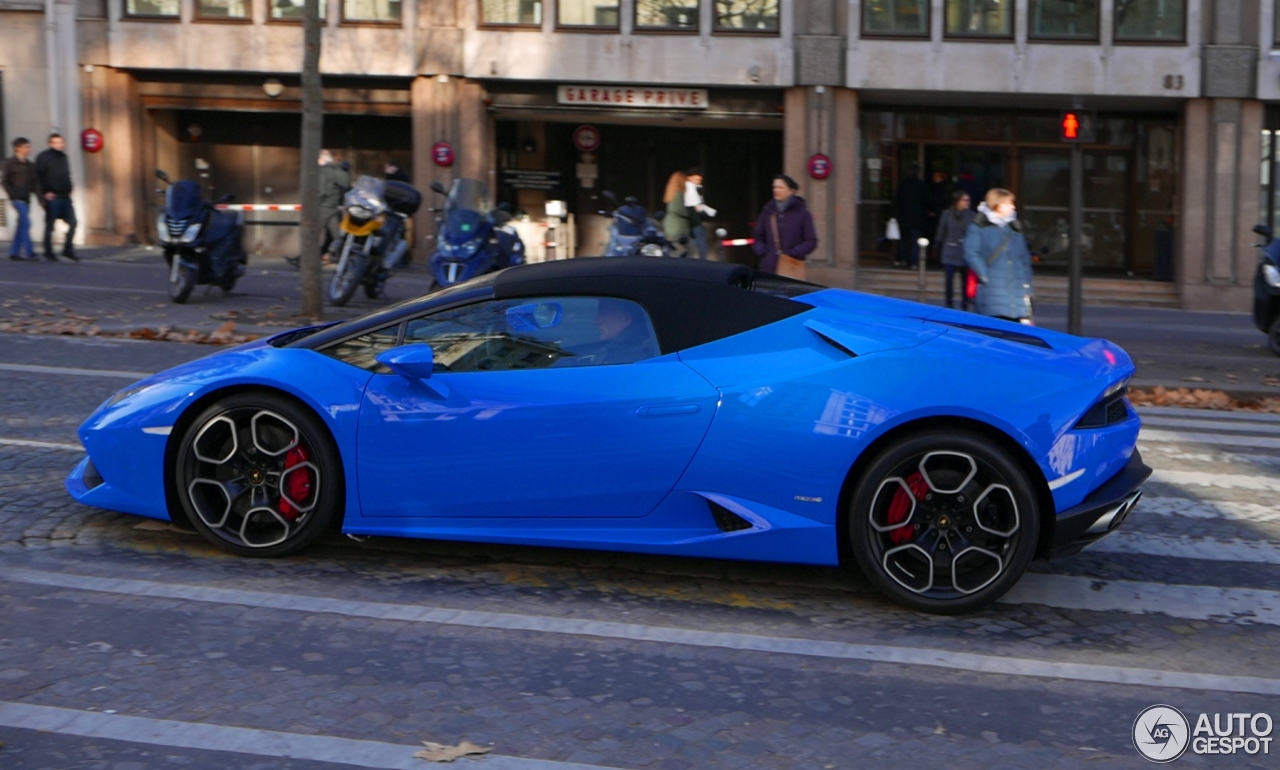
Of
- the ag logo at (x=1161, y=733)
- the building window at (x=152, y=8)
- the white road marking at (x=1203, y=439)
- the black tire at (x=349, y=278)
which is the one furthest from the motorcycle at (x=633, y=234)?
the building window at (x=152, y=8)

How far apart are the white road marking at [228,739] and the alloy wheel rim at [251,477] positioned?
165 centimetres

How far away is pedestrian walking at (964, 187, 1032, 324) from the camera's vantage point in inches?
514

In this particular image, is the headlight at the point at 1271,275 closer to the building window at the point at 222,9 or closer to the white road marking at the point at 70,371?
the white road marking at the point at 70,371

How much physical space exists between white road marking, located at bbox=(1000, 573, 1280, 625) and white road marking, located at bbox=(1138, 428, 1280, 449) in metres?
3.63

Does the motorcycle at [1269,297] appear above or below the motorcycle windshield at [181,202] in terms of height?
below

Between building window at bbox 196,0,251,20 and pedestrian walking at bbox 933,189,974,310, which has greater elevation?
building window at bbox 196,0,251,20

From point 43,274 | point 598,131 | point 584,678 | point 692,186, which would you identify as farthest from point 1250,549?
point 598,131

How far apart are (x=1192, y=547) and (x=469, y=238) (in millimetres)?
10664

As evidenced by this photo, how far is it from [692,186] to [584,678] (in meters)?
16.1

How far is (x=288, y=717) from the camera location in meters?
4.29

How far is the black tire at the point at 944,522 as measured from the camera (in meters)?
5.36

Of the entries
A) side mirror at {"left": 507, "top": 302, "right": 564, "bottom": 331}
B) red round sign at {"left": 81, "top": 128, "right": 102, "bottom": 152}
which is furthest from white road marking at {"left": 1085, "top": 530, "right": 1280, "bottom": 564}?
red round sign at {"left": 81, "top": 128, "right": 102, "bottom": 152}

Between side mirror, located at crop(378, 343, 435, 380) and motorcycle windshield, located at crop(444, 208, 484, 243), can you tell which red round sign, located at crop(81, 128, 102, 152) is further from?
side mirror, located at crop(378, 343, 435, 380)

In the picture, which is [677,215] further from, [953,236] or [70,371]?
[70,371]
